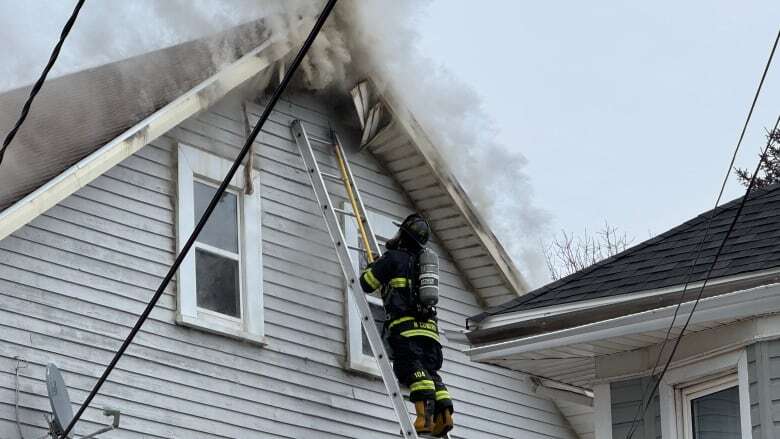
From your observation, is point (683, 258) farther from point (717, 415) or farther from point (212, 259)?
point (212, 259)

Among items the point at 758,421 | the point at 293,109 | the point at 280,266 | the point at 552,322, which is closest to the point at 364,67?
the point at 293,109

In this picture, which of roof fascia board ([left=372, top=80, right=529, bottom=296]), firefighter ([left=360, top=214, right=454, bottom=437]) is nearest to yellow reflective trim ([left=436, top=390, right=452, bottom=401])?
firefighter ([left=360, top=214, right=454, bottom=437])

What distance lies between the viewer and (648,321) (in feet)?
35.7

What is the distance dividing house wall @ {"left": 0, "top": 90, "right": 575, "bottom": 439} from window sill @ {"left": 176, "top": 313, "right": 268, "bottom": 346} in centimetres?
6

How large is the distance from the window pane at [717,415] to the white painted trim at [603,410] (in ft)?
1.94

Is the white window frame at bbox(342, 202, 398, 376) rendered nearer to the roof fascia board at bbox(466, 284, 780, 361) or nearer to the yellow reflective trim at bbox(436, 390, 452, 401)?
the yellow reflective trim at bbox(436, 390, 452, 401)

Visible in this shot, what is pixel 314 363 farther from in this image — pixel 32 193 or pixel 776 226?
pixel 776 226

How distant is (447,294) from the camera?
15.3 meters

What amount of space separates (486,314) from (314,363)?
2214 mm

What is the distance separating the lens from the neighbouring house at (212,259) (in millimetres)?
11906

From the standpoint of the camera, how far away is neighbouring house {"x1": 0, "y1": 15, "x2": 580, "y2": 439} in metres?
11.9

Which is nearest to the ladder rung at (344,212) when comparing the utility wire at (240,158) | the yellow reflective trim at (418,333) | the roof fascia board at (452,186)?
the roof fascia board at (452,186)

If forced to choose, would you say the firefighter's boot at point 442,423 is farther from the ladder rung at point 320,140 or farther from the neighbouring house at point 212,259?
the ladder rung at point 320,140

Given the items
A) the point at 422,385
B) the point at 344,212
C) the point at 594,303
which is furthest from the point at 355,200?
the point at 594,303
